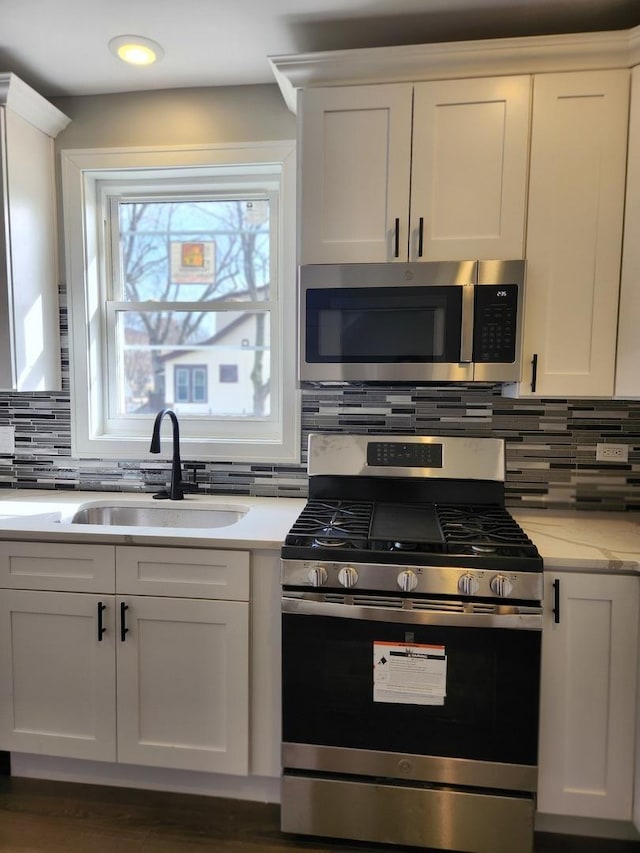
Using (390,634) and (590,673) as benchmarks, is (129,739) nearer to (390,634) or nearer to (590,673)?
(390,634)

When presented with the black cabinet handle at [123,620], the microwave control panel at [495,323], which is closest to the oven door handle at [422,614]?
the black cabinet handle at [123,620]

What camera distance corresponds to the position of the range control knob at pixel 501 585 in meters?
1.42

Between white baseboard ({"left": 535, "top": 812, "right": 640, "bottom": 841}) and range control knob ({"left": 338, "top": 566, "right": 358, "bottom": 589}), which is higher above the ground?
range control knob ({"left": 338, "top": 566, "right": 358, "bottom": 589})

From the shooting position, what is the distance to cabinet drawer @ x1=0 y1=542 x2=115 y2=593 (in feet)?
5.51

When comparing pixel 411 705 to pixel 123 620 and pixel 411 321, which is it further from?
pixel 411 321

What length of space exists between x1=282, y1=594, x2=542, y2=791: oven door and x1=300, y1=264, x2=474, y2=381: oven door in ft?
2.35

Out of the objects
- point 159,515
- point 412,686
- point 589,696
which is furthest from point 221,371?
point 589,696

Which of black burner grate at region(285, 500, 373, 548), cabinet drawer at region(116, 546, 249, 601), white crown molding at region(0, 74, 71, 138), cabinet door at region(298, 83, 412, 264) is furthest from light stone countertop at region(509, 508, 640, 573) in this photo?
white crown molding at region(0, 74, 71, 138)

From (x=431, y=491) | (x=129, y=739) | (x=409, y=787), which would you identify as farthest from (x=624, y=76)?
(x=129, y=739)

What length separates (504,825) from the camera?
1494 millimetres

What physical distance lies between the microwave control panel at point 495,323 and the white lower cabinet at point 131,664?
970 millimetres

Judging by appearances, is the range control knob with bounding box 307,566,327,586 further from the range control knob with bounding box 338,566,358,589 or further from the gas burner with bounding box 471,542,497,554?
the gas burner with bounding box 471,542,497,554

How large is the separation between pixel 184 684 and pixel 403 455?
3.38 ft

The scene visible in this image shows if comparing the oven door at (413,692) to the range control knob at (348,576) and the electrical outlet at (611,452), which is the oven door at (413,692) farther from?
the electrical outlet at (611,452)
